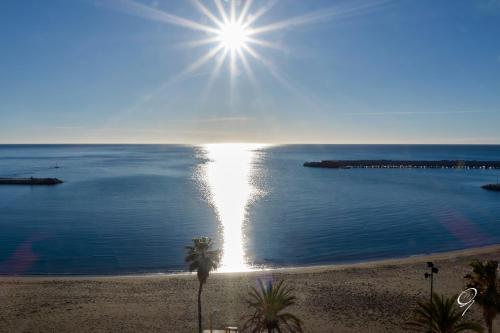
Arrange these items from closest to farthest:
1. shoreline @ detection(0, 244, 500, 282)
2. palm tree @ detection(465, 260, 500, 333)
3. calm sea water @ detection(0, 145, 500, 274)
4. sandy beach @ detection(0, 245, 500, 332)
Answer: palm tree @ detection(465, 260, 500, 333)
sandy beach @ detection(0, 245, 500, 332)
shoreline @ detection(0, 244, 500, 282)
calm sea water @ detection(0, 145, 500, 274)

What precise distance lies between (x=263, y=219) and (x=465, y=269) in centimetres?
3733

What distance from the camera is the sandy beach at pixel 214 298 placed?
30.0 meters

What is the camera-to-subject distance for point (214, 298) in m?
34.8

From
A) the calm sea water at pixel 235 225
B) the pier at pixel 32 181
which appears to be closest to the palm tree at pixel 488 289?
the calm sea water at pixel 235 225

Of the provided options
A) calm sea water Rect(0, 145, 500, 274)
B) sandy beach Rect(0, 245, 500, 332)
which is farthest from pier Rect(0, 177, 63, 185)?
sandy beach Rect(0, 245, 500, 332)

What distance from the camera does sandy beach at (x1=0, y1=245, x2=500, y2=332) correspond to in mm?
29984

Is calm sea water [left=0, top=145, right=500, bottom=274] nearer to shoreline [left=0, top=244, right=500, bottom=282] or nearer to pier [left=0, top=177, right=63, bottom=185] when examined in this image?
shoreline [left=0, top=244, right=500, bottom=282]

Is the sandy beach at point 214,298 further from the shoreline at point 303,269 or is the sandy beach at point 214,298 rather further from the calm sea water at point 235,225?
the calm sea water at point 235,225

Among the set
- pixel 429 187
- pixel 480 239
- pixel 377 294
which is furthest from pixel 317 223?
pixel 429 187

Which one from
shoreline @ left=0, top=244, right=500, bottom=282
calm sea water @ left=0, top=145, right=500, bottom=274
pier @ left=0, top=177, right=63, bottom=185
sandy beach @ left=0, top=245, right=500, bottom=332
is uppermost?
pier @ left=0, top=177, right=63, bottom=185

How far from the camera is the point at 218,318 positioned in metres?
30.5

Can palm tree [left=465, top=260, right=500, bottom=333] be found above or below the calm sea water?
below

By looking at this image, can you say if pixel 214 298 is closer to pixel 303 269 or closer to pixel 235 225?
pixel 303 269

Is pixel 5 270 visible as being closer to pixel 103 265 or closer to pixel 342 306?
pixel 103 265
